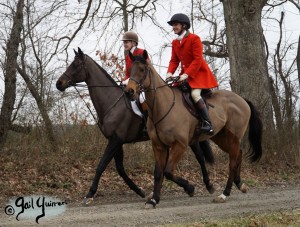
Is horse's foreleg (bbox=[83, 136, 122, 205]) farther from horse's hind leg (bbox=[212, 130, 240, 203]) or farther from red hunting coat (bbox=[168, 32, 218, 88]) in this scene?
horse's hind leg (bbox=[212, 130, 240, 203])

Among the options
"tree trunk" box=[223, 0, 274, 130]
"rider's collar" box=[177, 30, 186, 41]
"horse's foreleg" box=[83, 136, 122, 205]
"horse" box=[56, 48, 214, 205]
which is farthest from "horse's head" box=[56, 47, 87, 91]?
"tree trunk" box=[223, 0, 274, 130]

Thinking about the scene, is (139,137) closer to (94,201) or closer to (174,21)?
(94,201)

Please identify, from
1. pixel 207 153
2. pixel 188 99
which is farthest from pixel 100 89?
pixel 207 153

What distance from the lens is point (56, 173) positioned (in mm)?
11359

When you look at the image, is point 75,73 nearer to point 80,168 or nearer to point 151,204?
point 151,204

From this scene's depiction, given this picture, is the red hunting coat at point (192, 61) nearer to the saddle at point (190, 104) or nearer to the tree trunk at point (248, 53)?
the saddle at point (190, 104)

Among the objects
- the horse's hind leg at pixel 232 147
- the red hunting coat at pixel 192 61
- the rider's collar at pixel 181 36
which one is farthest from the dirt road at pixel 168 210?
the rider's collar at pixel 181 36

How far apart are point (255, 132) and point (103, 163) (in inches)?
126

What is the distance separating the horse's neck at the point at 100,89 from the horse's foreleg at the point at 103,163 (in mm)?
608

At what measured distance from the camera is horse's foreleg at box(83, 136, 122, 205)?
9.14m

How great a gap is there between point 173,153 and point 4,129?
5.43 metres

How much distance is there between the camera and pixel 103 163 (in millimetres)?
9281

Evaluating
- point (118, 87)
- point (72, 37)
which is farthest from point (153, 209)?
point (72, 37)

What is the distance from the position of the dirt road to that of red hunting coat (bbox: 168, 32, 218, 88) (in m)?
2.07
